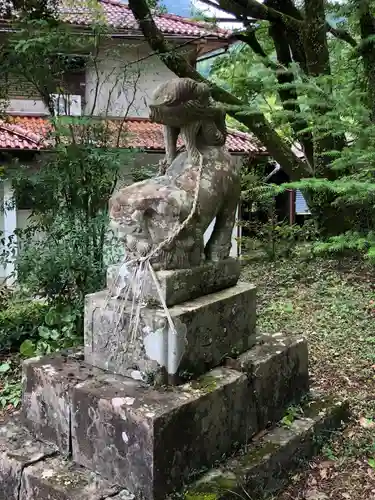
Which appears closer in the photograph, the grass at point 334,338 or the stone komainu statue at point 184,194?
the stone komainu statue at point 184,194

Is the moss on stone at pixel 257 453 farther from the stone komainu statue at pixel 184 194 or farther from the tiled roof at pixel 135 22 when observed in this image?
the tiled roof at pixel 135 22

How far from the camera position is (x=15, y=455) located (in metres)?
2.69

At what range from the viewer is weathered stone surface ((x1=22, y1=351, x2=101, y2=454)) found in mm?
2703

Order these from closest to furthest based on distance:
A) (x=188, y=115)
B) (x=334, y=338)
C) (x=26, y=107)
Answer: (x=188, y=115) → (x=334, y=338) → (x=26, y=107)

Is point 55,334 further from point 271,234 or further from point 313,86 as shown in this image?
point 271,234

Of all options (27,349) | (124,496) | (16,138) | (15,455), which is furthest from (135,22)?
(124,496)

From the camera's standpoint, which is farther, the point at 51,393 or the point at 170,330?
the point at 51,393

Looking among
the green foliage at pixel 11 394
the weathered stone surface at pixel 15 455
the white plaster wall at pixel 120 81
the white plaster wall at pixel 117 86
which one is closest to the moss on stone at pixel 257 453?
the weathered stone surface at pixel 15 455

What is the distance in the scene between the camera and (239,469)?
2.66m

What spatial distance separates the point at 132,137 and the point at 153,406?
576cm

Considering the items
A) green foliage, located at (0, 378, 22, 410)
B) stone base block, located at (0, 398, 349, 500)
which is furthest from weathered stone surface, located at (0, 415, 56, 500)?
green foliage, located at (0, 378, 22, 410)

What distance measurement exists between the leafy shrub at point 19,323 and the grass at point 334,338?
7.29ft

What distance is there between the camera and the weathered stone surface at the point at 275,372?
302 centimetres

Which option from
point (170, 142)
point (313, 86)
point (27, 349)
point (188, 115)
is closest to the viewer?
point (188, 115)
